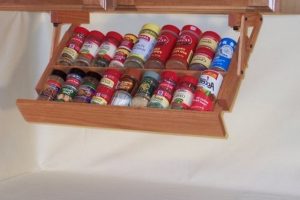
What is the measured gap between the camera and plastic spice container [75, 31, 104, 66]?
49.8 inches

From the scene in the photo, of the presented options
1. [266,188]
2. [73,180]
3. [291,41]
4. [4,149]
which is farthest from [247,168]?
[4,149]

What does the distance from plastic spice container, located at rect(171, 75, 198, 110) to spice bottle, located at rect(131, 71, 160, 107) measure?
0.06 m

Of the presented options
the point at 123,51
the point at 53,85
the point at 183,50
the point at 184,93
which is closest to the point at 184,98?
the point at 184,93

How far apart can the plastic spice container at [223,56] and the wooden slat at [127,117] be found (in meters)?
0.14

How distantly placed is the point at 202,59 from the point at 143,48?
0.15 meters

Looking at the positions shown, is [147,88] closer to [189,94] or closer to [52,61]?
[189,94]

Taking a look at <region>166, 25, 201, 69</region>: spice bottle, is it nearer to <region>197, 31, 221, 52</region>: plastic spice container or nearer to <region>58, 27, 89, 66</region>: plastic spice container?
<region>197, 31, 221, 52</region>: plastic spice container

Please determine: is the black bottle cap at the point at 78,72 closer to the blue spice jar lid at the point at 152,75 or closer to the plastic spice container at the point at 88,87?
the plastic spice container at the point at 88,87

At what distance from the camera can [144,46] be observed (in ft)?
3.97

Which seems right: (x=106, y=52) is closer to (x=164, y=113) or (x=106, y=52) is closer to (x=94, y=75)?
(x=94, y=75)

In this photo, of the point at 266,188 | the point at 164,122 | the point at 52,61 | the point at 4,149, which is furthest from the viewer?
the point at 4,149

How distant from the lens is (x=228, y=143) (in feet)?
4.74

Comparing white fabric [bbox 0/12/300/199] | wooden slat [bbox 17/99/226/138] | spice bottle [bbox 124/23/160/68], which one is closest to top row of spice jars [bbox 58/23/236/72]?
spice bottle [bbox 124/23/160/68]

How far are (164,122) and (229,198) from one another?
0.38 metres
